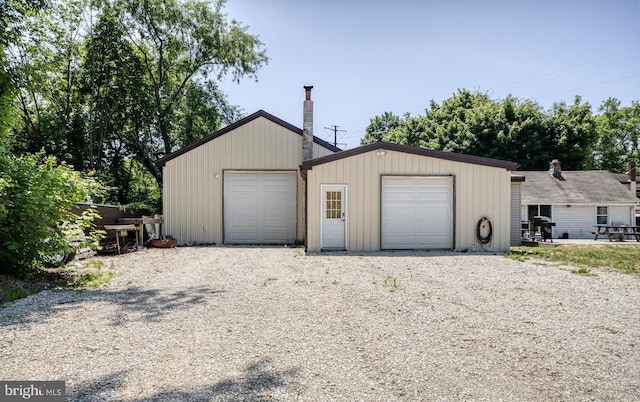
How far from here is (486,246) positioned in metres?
10.9

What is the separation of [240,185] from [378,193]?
4.93 metres

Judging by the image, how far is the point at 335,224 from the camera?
35.0 feet

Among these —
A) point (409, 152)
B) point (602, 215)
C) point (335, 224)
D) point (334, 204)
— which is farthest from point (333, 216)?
point (602, 215)

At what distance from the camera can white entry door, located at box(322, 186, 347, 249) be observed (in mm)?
10641

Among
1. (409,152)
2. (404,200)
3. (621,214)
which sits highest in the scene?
(409,152)

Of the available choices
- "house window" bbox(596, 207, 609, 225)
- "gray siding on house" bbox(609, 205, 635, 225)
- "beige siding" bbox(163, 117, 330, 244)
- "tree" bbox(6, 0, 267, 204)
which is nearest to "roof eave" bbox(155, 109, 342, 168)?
"beige siding" bbox(163, 117, 330, 244)

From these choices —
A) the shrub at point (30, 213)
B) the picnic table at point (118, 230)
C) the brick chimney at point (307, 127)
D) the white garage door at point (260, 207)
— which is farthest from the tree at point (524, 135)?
the shrub at point (30, 213)

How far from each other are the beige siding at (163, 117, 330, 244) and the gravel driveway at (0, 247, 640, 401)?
636 centimetres

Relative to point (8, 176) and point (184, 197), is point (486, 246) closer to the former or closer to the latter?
point (184, 197)

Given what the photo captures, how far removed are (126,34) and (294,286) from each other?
1658 cm

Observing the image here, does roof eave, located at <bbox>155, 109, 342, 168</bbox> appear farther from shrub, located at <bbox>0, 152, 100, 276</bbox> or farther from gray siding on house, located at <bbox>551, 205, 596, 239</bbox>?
gray siding on house, located at <bbox>551, 205, 596, 239</bbox>

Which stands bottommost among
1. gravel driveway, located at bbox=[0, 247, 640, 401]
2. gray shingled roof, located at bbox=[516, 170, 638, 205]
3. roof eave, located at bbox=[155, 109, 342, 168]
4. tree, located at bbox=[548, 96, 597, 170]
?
gravel driveway, located at bbox=[0, 247, 640, 401]

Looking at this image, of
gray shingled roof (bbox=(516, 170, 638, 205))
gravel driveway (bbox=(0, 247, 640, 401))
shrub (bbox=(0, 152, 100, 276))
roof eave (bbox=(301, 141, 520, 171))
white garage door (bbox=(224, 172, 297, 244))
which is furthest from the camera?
gray shingled roof (bbox=(516, 170, 638, 205))

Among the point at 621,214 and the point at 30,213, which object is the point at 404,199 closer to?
the point at 30,213
